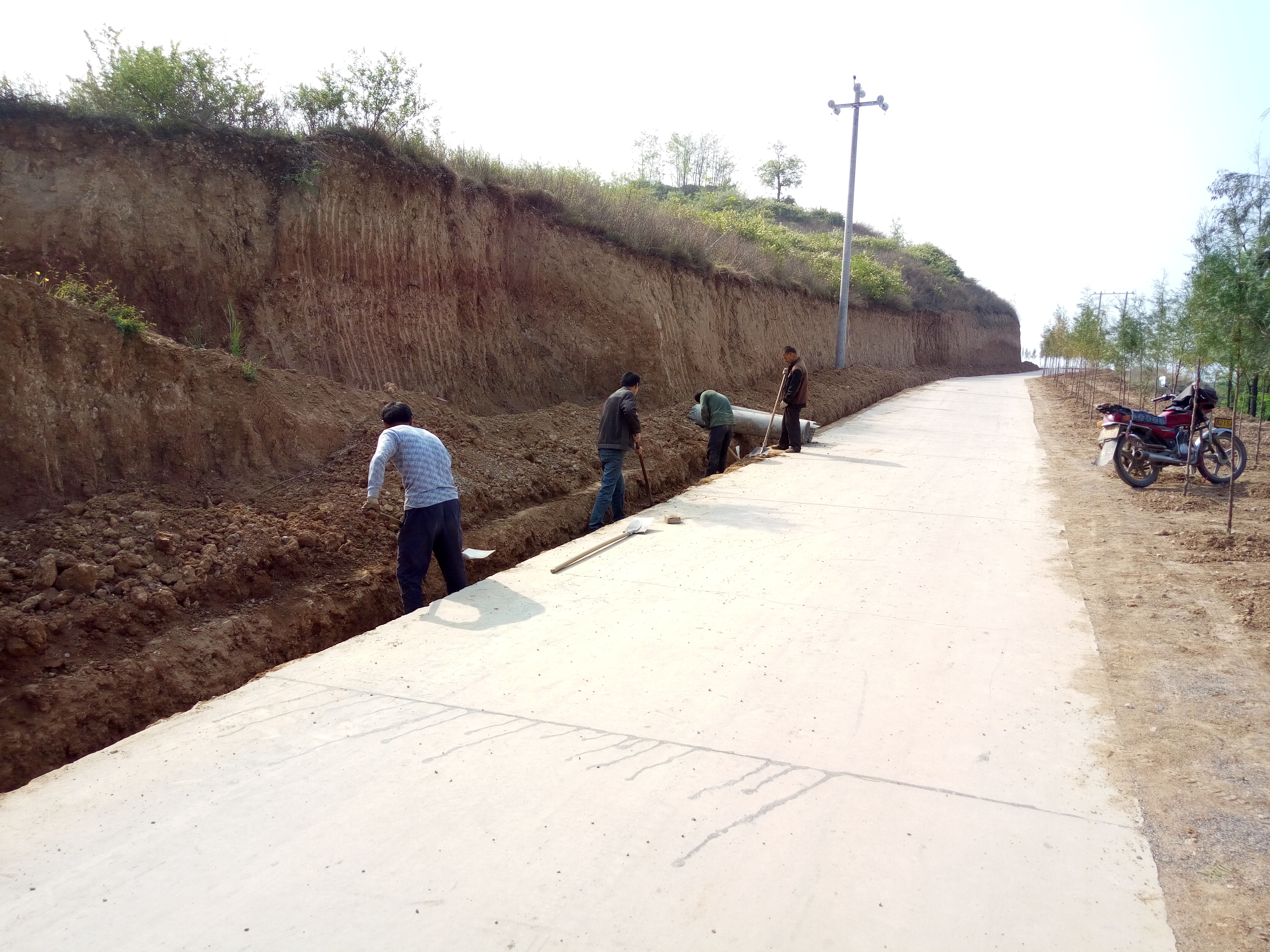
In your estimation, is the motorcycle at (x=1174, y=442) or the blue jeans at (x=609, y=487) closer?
the blue jeans at (x=609, y=487)

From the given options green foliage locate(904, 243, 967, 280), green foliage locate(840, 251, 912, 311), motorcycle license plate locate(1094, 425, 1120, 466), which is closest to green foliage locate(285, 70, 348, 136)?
motorcycle license plate locate(1094, 425, 1120, 466)

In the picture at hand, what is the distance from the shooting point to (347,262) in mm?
11367

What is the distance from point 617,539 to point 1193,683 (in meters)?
4.68

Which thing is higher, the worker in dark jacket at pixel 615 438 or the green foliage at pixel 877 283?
the green foliage at pixel 877 283

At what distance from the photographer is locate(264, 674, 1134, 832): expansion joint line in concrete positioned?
3.46 metres

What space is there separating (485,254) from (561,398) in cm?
270

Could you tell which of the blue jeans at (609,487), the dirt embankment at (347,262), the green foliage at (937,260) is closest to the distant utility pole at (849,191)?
the dirt embankment at (347,262)

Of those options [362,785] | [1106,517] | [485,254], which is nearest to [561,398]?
[485,254]

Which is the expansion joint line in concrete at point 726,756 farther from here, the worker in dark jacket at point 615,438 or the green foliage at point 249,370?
the worker in dark jacket at point 615,438

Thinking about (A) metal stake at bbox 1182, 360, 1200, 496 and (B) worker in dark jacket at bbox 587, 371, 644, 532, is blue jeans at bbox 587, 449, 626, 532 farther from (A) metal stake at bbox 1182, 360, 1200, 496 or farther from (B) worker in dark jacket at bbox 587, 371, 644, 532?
(A) metal stake at bbox 1182, 360, 1200, 496

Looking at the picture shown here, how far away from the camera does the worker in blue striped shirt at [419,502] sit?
21.4ft

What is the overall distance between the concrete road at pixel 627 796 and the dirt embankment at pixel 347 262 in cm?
633

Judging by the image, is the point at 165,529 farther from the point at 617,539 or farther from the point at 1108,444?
the point at 1108,444

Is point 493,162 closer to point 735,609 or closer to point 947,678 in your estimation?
point 735,609
